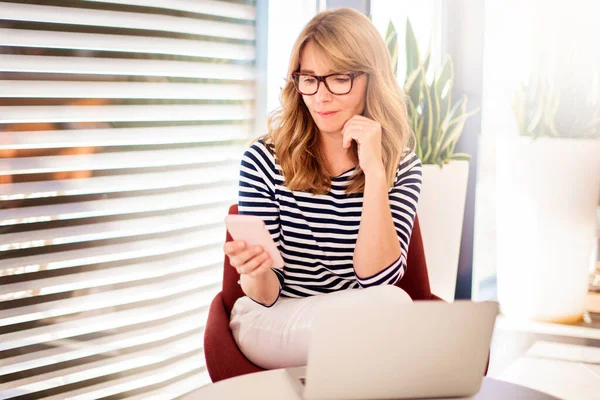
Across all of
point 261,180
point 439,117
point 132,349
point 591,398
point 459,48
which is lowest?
point 591,398

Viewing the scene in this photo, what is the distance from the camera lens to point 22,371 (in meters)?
1.94

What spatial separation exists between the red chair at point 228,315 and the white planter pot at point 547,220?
1646mm

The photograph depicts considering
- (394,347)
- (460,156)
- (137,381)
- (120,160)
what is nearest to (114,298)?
(137,381)

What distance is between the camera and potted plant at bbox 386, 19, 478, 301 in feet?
10.1

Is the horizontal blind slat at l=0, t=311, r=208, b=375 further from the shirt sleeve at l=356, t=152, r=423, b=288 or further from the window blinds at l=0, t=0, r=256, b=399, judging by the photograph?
the shirt sleeve at l=356, t=152, r=423, b=288

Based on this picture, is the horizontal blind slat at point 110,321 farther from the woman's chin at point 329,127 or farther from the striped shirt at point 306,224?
the woman's chin at point 329,127

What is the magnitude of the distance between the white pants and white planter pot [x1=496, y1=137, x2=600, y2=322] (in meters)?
2.08

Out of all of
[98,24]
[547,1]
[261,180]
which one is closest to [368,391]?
[261,180]

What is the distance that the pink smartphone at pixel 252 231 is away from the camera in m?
1.28

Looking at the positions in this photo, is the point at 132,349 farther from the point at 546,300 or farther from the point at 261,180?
the point at 546,300

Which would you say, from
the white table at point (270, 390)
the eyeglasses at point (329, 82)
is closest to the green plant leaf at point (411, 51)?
the eyeglasses at point (329, 82)

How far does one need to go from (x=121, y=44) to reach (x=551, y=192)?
7.62 ft

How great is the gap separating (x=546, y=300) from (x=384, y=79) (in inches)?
84.2

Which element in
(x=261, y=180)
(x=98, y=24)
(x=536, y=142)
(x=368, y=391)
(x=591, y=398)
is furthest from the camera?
(x=536, y=142)
